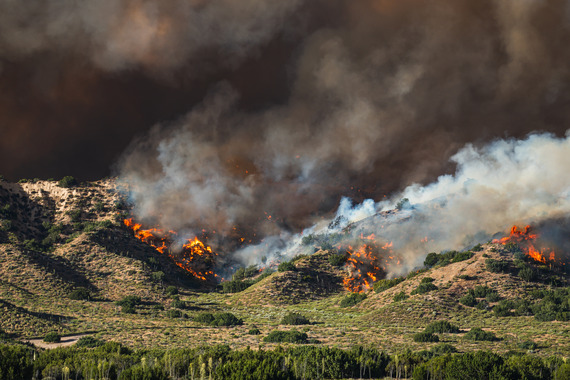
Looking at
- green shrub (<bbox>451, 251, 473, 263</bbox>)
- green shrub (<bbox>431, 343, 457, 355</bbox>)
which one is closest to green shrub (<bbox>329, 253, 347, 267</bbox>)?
green shrub (<bbox>451, 251, 473, 263</bbox>)

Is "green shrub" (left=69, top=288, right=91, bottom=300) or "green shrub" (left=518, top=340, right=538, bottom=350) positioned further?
"green shrub" (left=69, top=288, right=91, bottom=300)

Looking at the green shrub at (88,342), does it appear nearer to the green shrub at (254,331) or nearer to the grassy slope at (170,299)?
the grassy slope at (170,299)

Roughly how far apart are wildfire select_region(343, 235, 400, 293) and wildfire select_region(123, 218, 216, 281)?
150 feet

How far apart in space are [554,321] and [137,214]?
12022 cm

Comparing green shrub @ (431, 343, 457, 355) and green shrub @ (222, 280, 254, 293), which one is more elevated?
green shrub @ (222, 280, 254, 293)

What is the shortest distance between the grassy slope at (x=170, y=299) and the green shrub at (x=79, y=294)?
2.35m

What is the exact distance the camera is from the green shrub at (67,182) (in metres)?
161

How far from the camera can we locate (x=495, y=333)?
81750mm

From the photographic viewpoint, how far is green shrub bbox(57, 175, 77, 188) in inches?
6331

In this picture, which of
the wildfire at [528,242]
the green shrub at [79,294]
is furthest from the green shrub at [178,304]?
the wildfire at [528,242]

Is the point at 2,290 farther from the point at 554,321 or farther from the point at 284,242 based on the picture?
the point at 554,321

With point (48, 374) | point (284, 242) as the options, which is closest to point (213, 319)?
point (48, 374)

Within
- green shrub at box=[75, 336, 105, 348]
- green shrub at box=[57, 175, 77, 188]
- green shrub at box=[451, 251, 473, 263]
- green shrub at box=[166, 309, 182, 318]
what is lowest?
green shrub at box=[75, 336, 105, 348]

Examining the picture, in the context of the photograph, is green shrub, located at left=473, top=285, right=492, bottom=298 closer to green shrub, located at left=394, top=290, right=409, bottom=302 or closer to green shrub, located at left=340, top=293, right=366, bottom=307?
green shrub, located at left=394, top=290, right=409, bottom=302
